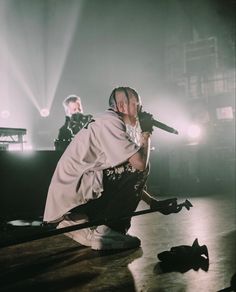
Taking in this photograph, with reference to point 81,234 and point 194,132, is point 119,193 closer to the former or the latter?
point 81,234

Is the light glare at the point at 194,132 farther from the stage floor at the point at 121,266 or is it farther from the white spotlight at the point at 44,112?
the stage floor at the point at 121,266

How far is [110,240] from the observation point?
110 inches

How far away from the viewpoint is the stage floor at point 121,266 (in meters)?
1.94

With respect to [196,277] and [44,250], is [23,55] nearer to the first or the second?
[44,250]

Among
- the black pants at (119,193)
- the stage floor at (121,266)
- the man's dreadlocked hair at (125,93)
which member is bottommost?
the stage floor at (121,266)

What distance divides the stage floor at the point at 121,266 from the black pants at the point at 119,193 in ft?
1.05

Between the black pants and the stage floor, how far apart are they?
32 centimetres

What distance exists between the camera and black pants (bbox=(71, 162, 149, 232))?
9.39ft

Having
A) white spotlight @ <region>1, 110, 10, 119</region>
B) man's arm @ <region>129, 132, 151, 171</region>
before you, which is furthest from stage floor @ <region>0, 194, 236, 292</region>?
white spotlight @ <region>1, 110, 10, 119</region>

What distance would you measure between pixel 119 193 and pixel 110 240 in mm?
385

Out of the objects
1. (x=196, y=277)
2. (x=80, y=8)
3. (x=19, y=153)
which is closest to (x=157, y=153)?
(x=19, y=153)

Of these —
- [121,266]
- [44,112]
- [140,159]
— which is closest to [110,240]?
[121,266]

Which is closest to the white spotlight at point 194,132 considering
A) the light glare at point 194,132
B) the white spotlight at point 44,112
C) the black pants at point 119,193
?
the light glare at point 194,132

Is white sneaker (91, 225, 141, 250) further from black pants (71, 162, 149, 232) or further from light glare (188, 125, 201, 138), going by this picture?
Answer: light glare (188, 125, 201, 138)
